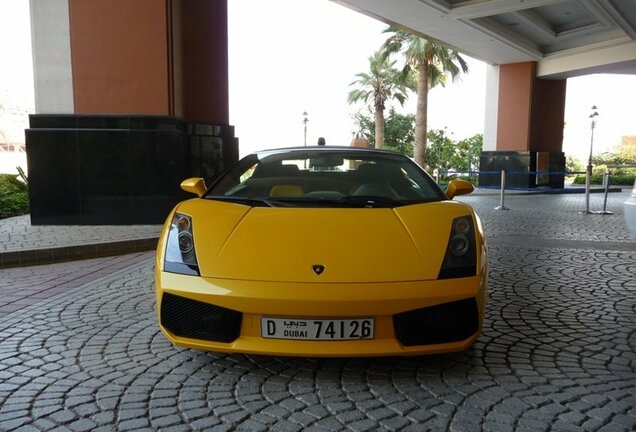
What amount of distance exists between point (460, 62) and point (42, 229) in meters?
21.8

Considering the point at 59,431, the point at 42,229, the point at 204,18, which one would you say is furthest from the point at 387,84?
the point at 59,431

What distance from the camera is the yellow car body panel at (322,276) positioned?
2.32 metres

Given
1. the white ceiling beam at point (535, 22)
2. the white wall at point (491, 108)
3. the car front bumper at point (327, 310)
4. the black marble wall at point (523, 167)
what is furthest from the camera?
the white wall at point (491, 108)

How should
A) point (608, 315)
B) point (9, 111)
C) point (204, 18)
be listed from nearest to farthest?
1. point (608, 315)
2. point (204, 18)
3. point (9, 111)

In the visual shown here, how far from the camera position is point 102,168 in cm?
785

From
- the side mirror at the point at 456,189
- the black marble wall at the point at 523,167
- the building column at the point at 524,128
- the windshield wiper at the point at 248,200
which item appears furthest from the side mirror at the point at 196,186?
the building column at the point at 524,128

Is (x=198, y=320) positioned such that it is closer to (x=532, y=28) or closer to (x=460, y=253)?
(x=460, y=253)

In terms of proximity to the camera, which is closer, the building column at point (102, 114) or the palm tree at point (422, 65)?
the building column at point (102, 114)

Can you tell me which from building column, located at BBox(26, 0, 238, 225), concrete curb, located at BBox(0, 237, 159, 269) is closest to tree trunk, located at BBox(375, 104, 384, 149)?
building column, located at BBox(26, 0, 238, 225)

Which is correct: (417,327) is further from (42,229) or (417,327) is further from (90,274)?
Answer: (42,229)

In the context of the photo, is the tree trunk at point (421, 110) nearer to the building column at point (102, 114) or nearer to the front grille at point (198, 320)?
the building column at point (102, 114)

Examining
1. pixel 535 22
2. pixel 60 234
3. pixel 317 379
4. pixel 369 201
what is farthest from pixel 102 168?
pixel 535 22

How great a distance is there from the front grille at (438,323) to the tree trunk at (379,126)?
32645 millimetres

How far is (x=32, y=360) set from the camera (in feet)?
9.29
